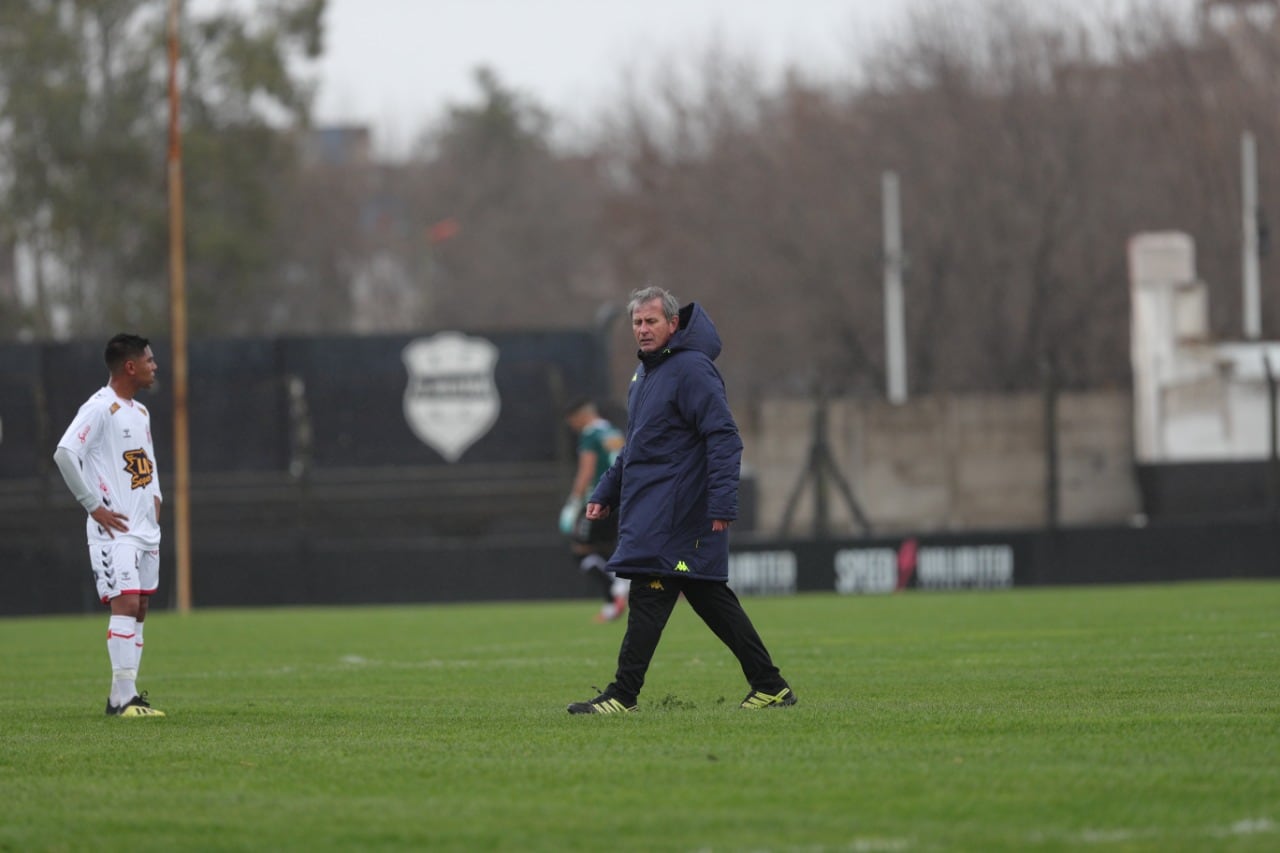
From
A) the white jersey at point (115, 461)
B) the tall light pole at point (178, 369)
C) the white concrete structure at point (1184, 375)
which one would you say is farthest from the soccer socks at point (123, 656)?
the white concrete structure at point (1184, 375)

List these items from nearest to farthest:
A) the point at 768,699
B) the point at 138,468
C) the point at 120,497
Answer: the point at 768,699, the point at 120,497, the point at 138,468

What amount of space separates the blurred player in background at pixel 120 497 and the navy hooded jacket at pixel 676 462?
2.78m

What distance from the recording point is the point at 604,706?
9688 mm

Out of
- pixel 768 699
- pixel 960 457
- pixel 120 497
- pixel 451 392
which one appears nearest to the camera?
pixel 768 699

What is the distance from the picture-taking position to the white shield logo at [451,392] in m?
26.7

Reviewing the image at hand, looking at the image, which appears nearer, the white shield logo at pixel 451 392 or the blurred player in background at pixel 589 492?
the blurred player in background at pixel 589 492

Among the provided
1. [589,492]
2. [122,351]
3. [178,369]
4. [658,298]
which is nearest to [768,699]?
[658,298]

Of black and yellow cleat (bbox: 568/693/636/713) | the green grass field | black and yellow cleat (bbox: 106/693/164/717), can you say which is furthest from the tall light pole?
black and yellow cleat (bbox: 568/693/636/713)

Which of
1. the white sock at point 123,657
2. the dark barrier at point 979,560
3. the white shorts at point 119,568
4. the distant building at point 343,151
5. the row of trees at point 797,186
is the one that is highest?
the distant building at point 343,151

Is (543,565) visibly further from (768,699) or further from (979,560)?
(768,699)

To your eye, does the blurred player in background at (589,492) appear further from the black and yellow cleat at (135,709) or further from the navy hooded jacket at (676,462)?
the navy hooded jacket at (676,462)

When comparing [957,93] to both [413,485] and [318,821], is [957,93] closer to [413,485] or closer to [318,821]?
[413,485]

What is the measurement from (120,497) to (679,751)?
406cm

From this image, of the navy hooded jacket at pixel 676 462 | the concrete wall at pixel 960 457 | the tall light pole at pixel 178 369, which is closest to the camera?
the navy hooded jacket at pixel 676 462
